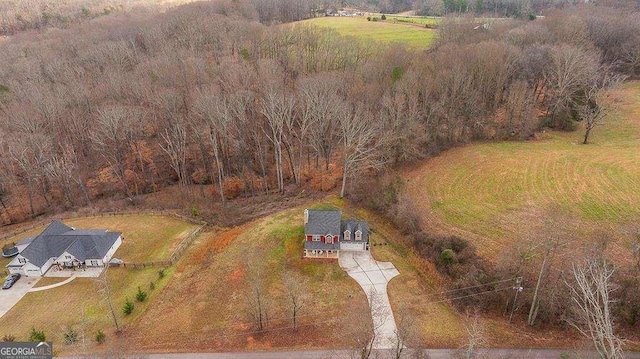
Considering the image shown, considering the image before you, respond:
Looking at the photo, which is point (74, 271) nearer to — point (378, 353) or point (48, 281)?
point (48, 281)

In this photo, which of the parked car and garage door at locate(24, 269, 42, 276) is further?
garage door at locate(24, 269, 42, 276)

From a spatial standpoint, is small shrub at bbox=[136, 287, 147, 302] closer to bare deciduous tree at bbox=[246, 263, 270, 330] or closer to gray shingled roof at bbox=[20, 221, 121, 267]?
gray shingled roof at bbox=[20, 221, 121, 267]

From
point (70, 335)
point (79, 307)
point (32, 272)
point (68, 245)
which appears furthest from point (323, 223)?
point (32, 272)

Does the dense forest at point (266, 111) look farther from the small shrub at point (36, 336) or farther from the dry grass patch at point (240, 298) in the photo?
the small shrub at point (36, 336)

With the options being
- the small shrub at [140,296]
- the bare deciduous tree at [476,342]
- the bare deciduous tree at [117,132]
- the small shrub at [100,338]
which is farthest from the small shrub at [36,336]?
the bare deciduous tree at [476,342]

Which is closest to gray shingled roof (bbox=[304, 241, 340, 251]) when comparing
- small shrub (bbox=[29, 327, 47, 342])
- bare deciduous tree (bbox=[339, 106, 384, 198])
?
bare deciduous tree (bbox=[339, 106, 384, 198])

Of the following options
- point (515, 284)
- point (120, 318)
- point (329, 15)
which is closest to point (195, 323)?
point (120, 318)
